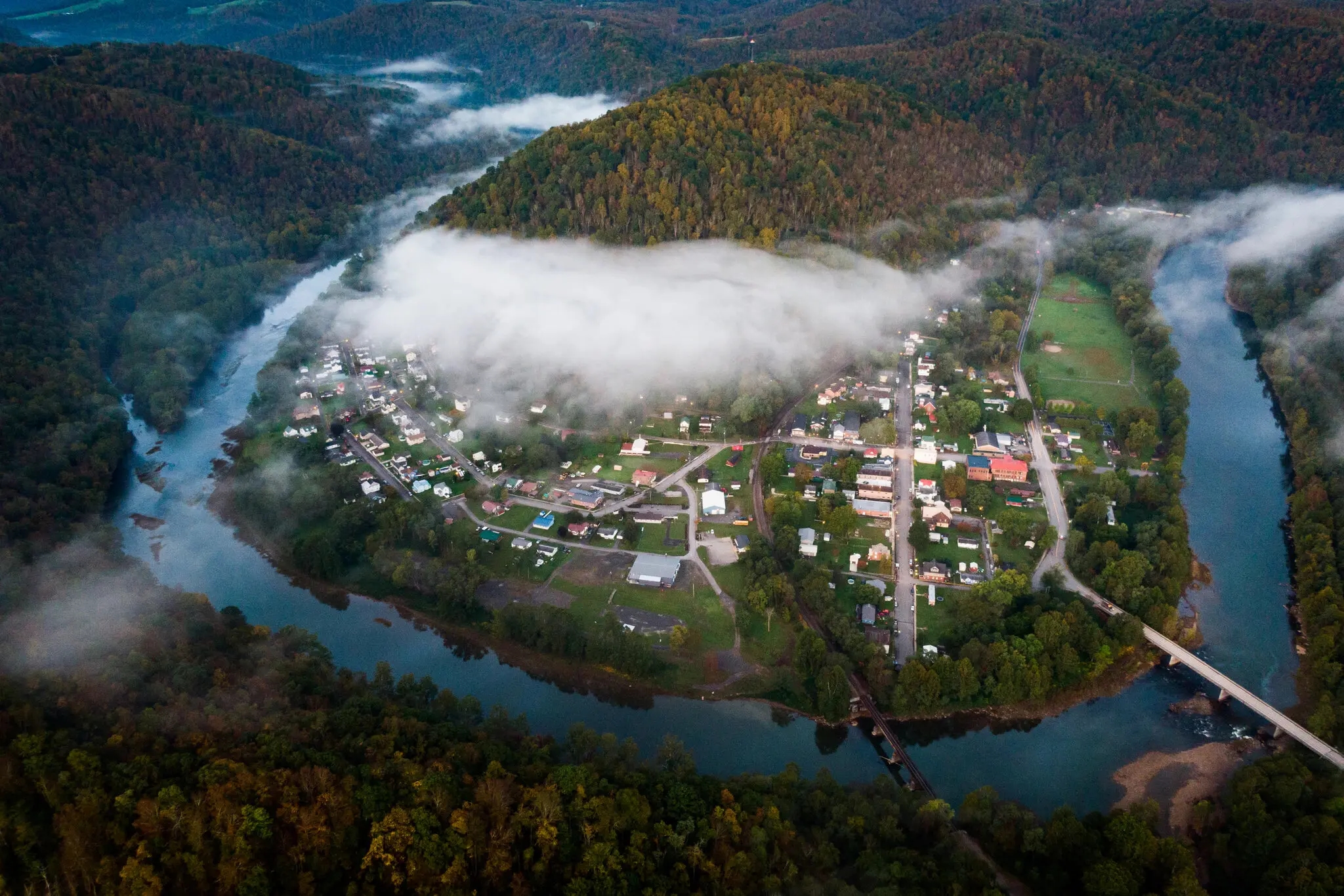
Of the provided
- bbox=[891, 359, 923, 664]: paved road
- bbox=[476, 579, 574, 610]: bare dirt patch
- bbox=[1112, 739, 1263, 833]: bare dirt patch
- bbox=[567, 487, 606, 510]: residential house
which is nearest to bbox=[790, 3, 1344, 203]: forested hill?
bbox=[891, 359, 923, 664]: paved road

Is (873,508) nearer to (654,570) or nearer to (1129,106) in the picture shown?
(654,570)

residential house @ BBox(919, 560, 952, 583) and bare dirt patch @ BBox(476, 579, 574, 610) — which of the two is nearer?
bare dirt patch @ BBox(476, 579, 574, 610)

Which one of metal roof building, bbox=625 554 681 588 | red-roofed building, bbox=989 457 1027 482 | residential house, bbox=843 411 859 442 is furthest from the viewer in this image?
residential house, bbox=843 411 859 442

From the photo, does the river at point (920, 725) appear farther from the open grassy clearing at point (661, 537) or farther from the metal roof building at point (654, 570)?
the open grassy clearing at point (661, 537)

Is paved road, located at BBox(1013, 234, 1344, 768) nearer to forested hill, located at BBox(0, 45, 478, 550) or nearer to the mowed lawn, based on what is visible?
the mowed lawn

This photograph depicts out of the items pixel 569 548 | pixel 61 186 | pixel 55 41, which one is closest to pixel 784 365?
pixel 569 548

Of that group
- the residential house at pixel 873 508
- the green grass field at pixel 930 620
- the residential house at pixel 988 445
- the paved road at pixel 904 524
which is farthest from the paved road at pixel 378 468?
the residential house at pixel 988 445

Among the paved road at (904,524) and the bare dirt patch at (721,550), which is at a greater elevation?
the paved road at (904,524)
